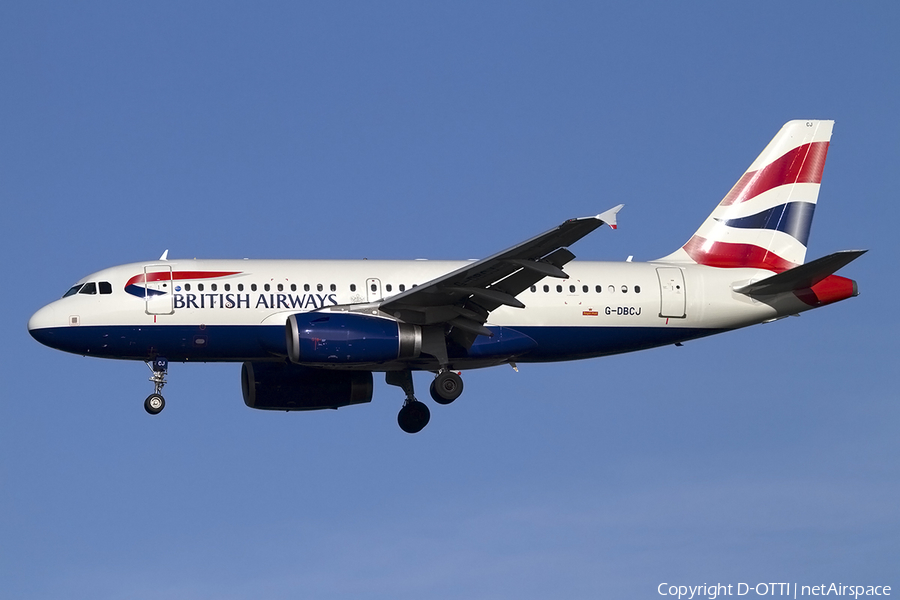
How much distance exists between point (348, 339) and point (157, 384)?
5884 mm

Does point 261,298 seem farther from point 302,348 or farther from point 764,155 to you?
point 764,155

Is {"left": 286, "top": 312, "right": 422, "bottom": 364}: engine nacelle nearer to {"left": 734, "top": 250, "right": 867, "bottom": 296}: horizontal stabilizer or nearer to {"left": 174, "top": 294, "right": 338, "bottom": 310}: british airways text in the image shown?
{"left": 174, "top": 294, "right": 338, "bottom": 310}: british airways text

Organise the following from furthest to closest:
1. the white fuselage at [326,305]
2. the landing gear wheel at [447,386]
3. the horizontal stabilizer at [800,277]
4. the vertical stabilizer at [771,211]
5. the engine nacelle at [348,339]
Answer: the vertical stabilizer at [771,211]
the landing gear wheel at [447,386]
the white fuselage at [326,305]
the horizontal stabilizer at [800,277]
the engine nacelle at [348,339]

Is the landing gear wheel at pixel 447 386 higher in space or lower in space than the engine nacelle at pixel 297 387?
lower

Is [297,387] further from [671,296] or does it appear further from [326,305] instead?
[671,296]

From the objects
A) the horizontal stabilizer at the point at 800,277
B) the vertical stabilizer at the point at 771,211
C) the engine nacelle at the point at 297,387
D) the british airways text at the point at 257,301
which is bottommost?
the engine nacelle at the point at 297,387

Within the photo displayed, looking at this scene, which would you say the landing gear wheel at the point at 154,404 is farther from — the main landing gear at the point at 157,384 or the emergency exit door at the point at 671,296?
the emergency exit door at the point at 671,296

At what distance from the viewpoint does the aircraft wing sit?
32406 millimetres

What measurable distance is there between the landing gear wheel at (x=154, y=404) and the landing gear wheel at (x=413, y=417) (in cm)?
730

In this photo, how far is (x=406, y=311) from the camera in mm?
35844

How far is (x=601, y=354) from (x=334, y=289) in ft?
26.4

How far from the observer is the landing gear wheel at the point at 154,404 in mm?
36688

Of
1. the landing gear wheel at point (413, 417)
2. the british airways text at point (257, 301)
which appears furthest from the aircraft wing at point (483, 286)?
the landing gear wheel at point (413, 417)

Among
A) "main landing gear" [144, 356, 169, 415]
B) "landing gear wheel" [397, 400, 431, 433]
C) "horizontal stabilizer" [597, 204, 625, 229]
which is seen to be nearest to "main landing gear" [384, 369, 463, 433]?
"landing gear wheel" [397, 400, 431, 433]
